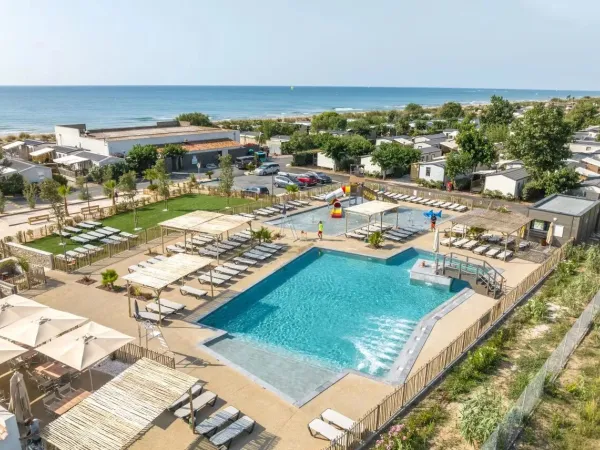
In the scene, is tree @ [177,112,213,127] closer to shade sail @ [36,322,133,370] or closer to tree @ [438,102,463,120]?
shade sail @ [36,322,133,370]

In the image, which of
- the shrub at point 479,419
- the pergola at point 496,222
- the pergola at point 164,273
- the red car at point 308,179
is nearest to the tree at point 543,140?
the pergola at point 496,222

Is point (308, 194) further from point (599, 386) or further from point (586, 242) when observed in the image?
point (599, 386)

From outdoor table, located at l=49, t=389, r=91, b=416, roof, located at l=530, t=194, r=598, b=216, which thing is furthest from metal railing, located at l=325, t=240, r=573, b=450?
roof, located at l=530, t=194, r=598, b=216

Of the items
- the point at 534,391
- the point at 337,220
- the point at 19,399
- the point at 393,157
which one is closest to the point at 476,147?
the point at 393,157

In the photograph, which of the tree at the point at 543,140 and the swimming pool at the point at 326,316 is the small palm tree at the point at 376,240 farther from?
the tree at the point at 543,140

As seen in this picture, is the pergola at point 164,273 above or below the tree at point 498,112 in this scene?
below

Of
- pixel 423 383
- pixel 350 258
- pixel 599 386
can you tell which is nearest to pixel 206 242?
pixel 350 258
